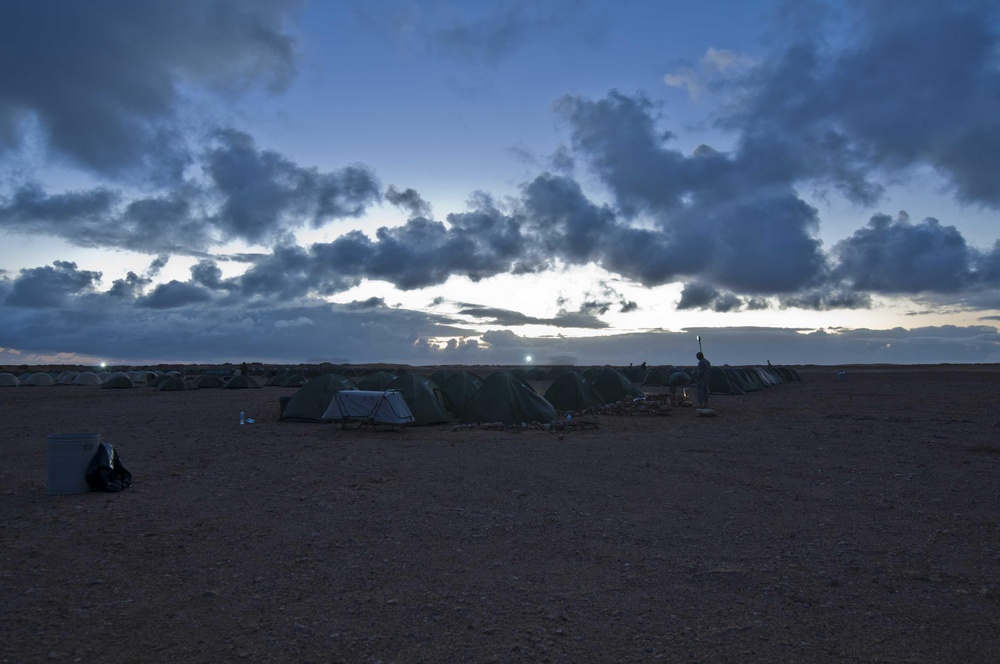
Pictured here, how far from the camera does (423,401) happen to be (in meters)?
22.0

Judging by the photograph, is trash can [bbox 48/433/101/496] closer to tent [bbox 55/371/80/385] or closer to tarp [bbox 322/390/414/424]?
tarp [bbox 322/390/414/424]

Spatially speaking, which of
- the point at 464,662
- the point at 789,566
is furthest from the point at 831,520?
the point at 464,662

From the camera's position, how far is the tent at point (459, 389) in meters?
23.0

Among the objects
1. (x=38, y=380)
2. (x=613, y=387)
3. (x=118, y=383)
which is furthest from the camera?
(x=38, y=380)

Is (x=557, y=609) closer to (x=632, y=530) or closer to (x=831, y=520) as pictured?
(x=632, y=530)

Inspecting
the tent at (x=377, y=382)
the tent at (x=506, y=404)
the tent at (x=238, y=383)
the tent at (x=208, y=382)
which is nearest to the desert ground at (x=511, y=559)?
the tent at (x=506, y=404)

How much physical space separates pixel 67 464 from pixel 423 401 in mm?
12517

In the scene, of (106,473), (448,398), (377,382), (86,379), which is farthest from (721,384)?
(86,379)

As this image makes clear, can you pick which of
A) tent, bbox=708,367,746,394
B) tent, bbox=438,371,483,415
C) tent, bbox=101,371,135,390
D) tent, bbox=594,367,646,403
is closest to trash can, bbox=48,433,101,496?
tent, bbox=438,371,483,415

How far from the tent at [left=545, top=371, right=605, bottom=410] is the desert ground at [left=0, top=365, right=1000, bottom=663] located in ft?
41.4

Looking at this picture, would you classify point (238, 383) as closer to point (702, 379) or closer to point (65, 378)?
point (65, 378)

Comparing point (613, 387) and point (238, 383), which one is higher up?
point (613, 387)

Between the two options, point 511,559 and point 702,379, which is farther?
point 702,379

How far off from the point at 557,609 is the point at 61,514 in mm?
7610
